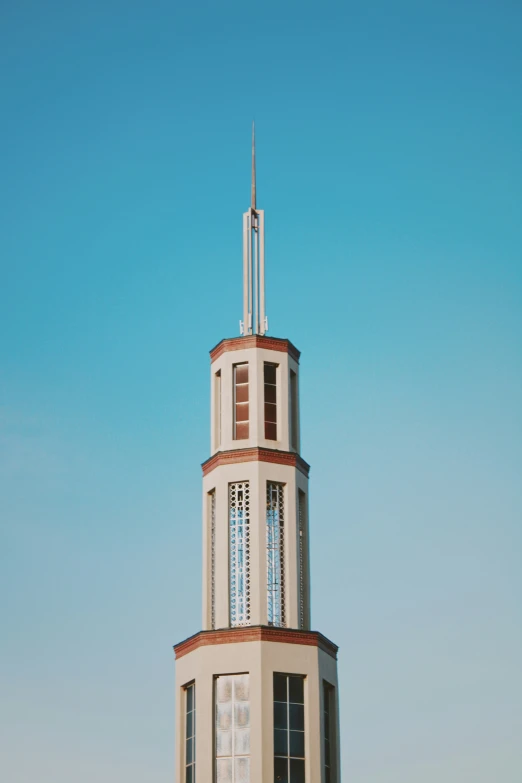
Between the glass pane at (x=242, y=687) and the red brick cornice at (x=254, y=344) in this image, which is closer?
the glass pane at (x=242, y=687)

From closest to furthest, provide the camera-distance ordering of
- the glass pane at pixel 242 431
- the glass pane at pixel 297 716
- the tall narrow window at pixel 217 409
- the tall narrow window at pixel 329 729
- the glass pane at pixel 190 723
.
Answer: the glass pane at pixel 297 716
the tall narrow window at pixel 329 729
the glass pane at pixel 190 723
the glass pane at pixel 242 431
the tall narrow window at pixel 217 409

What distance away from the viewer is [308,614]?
1825 inches

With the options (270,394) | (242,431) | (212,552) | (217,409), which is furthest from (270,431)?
(212,552)

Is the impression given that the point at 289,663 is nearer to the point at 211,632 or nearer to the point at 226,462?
the point at 211,632

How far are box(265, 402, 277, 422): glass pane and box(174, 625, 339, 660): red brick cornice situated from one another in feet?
23.7

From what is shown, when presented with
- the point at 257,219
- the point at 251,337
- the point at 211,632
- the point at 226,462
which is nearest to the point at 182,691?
the point at 211,632

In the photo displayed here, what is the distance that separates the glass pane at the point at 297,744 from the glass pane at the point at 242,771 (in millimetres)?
1449

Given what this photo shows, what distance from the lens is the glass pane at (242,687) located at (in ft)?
144

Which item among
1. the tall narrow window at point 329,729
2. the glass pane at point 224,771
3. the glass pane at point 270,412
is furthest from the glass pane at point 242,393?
the glass pane at point 224,771

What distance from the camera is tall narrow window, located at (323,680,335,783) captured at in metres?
45.0

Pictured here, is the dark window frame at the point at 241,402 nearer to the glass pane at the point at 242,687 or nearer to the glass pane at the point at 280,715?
the glass pane at the point at 242,687

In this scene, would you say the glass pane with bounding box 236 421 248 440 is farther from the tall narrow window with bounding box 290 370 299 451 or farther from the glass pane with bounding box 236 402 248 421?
the tall narrow window with bounding box 290 370 299 451

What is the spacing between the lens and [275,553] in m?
46.2

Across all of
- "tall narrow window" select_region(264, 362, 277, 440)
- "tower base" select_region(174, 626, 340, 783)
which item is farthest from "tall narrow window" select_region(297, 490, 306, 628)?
"tall narrow window" select_region(264, 362, 277, 440)
